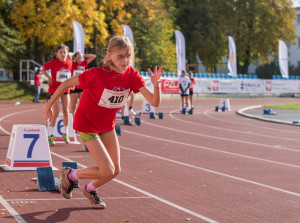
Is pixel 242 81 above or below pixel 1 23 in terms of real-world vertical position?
below

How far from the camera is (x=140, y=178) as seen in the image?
9.16 m

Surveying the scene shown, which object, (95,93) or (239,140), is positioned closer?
(95,93)

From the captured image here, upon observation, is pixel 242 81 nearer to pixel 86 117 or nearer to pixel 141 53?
pixel 141 53

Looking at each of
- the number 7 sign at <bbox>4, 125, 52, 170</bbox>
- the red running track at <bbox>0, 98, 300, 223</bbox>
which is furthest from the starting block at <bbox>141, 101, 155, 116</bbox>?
the number 7 sign at <bbox>4, 125, 52, 170</bbox>

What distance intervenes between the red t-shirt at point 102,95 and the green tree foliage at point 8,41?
3731 cm

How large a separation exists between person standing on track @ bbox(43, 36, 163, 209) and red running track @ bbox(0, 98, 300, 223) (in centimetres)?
59

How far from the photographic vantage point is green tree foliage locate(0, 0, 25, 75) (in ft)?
141

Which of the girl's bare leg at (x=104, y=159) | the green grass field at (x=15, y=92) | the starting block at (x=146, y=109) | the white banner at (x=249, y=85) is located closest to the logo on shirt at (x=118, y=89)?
the girl's bare leg at (x=104, y=159)

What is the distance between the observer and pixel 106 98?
20.7 feet

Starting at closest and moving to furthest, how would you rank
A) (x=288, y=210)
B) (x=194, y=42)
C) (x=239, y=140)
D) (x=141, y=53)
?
(x=288, y=210) < (x=239, y=140) < (x=141, y=53) < (x=194, y=42)

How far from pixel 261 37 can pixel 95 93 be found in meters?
63.1

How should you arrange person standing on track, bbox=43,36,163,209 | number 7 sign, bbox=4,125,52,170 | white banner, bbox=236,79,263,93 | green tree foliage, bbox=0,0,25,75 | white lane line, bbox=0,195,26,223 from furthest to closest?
white banner, bbox=236,79,263,93
green tree foliage, bbox=0,0,25,75
number 7 sign, bbox=4,125,52,170
person standing on track, bbox=43,36,163,209
white lane line, bbox=0,195,26,223

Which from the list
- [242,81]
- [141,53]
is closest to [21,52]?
[141,53]

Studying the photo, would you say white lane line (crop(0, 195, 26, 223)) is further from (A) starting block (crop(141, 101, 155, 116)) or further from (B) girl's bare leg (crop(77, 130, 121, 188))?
(A) starting block (crop(141, 101, 155, 116))
